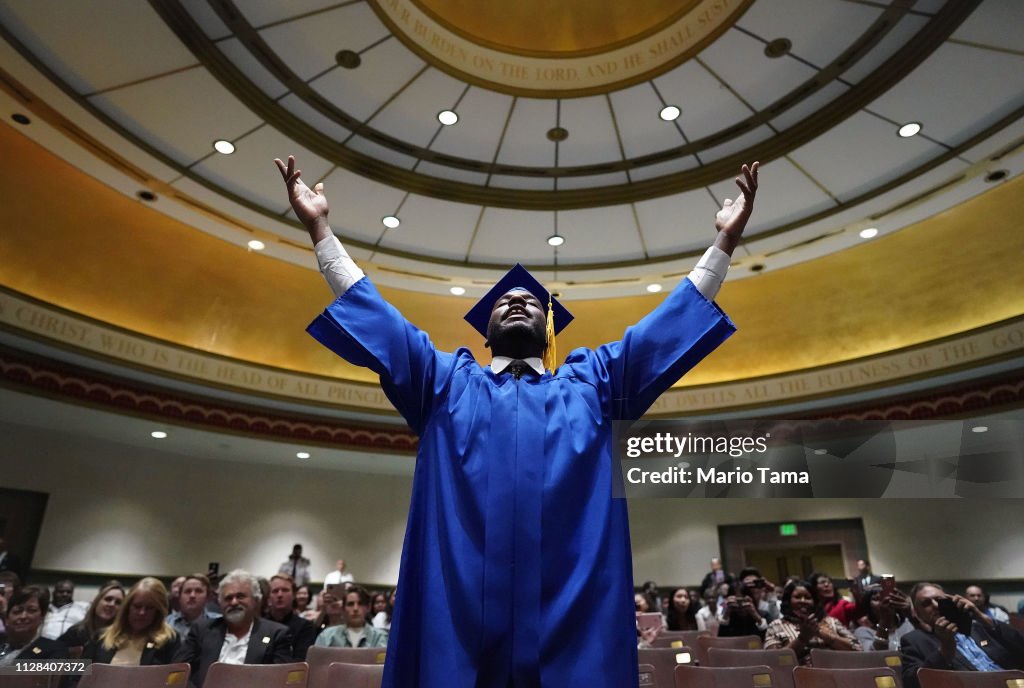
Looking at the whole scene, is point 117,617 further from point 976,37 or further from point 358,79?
point 976,37

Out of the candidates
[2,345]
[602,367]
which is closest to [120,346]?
[2,345]

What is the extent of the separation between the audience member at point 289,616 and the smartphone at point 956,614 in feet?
13.6

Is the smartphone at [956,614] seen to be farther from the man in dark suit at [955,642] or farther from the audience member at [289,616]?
the audience member at [289,616]

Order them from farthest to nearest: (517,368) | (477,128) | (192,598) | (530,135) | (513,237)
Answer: (513,237) → (530,135) → (477,128) → (192,598) → (517,368)

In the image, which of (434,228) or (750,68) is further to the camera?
(434,228)

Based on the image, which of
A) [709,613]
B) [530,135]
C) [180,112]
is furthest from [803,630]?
[180,112]

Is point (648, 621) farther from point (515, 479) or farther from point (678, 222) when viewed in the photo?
point (515, 479)

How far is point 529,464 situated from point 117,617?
353 centimetres

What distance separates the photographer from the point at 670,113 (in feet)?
23.6

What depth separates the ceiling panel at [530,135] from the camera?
288 inches

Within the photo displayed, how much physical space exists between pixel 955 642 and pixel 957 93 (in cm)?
528

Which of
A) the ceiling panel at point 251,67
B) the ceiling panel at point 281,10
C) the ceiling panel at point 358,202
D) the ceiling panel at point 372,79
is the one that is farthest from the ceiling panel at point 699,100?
the ceiling panel at point 251,67

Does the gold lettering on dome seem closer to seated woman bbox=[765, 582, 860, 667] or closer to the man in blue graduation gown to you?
the man in blue graduation gown

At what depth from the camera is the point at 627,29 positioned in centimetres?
670
